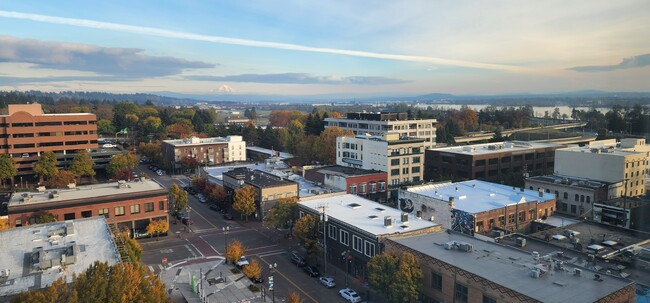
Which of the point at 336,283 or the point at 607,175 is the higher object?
the point at 607,175

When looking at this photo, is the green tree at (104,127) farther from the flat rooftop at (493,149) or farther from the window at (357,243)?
the window at (357,243)

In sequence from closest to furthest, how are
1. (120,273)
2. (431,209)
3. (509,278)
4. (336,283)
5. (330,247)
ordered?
(120,273)
(509,278)
(336,283)
(330,247)
(431,209)

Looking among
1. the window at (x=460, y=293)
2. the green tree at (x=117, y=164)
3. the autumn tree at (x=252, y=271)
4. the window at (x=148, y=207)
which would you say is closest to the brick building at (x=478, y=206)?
the window at (x=460, y=293)

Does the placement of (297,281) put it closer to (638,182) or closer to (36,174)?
(638,182)

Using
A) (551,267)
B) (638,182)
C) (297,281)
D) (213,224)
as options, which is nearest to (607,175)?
(638,182)

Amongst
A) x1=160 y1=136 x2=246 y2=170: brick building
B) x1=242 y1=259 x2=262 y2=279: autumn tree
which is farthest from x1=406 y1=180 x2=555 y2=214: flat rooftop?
x1=160 y1=136 x2=246 y2=170: brick building

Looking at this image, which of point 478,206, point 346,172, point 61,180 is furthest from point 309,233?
point 61,180
